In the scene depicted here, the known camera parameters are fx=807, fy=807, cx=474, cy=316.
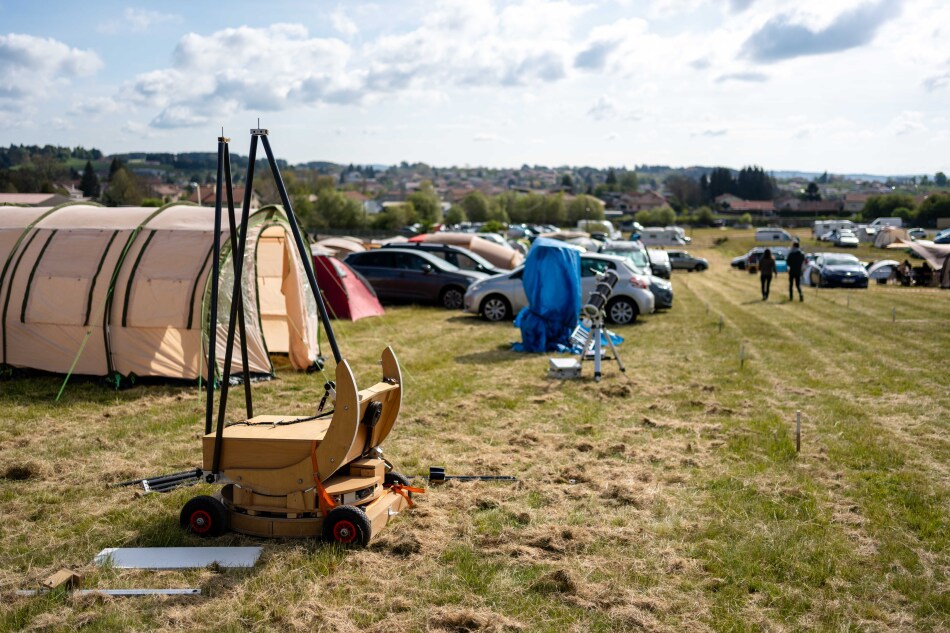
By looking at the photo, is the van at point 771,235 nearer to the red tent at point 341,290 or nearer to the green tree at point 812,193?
the green tree at point 812,193

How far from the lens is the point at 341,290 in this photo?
60.5 ft

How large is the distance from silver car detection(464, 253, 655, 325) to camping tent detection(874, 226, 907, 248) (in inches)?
1504

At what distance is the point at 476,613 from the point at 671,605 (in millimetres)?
1180

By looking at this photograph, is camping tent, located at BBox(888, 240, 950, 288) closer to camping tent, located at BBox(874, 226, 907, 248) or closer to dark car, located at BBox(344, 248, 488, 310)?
camping tent, located at BBox(874, 226, 907, 248)

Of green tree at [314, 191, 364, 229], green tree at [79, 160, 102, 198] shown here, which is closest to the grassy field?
green tree at [314, 191, 364, 229]

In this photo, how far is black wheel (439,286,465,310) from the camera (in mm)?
20641

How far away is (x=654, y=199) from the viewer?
15438 cm

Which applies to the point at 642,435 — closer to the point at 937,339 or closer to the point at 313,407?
the point at 313,407

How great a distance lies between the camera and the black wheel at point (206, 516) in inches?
231

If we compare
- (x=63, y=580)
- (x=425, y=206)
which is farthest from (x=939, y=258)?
(x=425, y=206)

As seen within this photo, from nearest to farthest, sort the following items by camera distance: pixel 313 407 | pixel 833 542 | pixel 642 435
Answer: pixel 833 542 → pixel 642 435 → pixel 313 407

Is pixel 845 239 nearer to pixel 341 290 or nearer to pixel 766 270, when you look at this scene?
pixel 766 270

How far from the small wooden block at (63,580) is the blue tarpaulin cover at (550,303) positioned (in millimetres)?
9976

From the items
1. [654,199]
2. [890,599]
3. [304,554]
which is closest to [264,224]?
[304,554]
